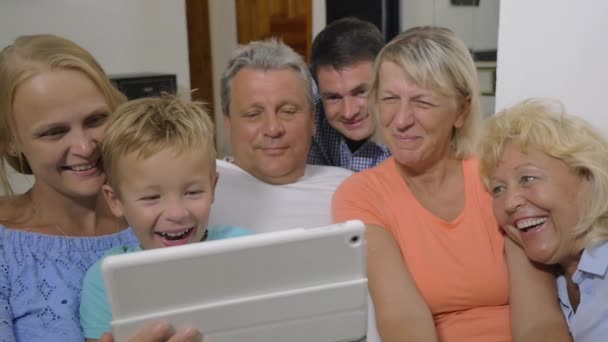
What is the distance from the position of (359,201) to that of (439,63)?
1.13 ft

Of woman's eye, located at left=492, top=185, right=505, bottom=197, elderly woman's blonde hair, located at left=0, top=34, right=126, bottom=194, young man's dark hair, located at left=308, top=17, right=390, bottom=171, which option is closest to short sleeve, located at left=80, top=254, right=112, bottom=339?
elderly woman's blonde hair, located at left=0, top=34, right=126, bottom=194

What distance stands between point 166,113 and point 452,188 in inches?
26.1

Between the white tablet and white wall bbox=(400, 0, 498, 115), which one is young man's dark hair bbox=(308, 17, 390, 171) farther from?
white wall bbox=(400, 0, 498, 115)

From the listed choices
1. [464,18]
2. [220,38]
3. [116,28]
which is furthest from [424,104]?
[220,38]

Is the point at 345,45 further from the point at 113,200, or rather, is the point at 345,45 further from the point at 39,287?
the point at 39,287

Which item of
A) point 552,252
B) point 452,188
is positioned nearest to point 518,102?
point 452,188

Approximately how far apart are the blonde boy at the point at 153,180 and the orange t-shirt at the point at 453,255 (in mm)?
378

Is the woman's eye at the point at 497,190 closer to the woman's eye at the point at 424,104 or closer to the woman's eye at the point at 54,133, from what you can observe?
the woman's eye at the point at 424,104

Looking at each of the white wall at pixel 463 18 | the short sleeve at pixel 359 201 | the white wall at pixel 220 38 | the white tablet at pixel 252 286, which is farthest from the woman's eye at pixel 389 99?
the white wall at pixel 220 38

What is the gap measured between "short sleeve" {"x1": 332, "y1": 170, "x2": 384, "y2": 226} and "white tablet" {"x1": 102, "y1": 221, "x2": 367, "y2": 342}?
55cm

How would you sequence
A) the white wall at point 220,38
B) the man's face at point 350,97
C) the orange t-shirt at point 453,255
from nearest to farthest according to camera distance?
the orange t-shirt at point 453,255 → the man's face at point 350,97 → the white wall at point 220,38

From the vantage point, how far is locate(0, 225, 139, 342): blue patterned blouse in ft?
3.54

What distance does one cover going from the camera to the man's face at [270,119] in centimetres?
147

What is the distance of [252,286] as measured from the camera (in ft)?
2.32
